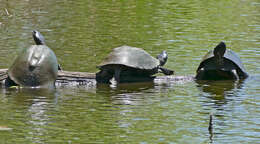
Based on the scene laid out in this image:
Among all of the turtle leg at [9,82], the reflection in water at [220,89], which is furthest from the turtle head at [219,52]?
the turtle leg at [9,82]

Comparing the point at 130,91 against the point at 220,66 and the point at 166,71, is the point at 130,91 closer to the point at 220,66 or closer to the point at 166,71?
the point at 166,71

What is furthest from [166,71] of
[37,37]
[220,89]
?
[37,37]

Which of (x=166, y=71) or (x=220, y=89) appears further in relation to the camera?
(x=166, y=71)

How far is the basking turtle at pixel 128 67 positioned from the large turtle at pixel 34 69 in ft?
2.75

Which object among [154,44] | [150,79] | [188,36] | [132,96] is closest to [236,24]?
[188,36]

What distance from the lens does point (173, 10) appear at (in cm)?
Answer: 2064

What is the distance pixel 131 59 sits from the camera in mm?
10680

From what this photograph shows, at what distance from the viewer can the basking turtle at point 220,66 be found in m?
11.2

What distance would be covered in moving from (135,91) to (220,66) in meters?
1.81

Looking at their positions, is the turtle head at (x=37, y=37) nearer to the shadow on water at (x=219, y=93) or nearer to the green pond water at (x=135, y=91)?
the green pond water at (x=135, y=91)

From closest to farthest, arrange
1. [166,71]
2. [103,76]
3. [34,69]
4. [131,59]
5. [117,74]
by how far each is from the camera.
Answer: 1. [34,69]
2. [131,59]
3. [117,74]
4. [103,76]
5. [166,71]

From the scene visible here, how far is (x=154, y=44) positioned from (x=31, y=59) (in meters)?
4.77

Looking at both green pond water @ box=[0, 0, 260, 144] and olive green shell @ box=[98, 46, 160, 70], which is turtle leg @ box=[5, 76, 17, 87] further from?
olive green shell @ box=[98, 46, 160, 70]

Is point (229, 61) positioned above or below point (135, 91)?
above
